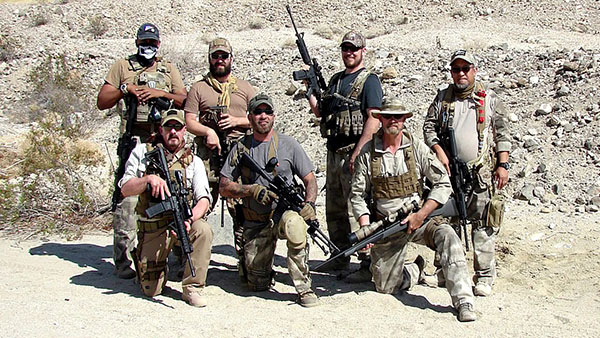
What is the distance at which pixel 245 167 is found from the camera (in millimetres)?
5652

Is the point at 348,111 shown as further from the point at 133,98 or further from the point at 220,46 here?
the point at 133,98

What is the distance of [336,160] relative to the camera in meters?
6.11

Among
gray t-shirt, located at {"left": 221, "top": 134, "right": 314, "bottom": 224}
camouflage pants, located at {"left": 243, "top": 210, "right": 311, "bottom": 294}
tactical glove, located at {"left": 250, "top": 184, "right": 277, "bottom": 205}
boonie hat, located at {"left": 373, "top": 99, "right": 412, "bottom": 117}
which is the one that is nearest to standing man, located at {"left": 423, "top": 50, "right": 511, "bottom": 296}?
boonie hat, located at {"left": 373, "top": 99, "right": 412, "bottom": 117}

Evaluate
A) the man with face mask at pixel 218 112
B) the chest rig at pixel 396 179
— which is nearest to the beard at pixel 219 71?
the man with face mask at pixel 218 112

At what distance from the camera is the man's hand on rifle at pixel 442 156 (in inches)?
222

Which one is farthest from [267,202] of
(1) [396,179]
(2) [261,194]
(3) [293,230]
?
(1) [396,179]

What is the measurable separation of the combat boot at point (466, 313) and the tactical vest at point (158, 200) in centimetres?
242

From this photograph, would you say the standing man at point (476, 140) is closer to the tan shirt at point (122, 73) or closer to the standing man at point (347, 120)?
the standing man at point (347, 120)

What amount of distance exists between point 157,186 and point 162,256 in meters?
0.68

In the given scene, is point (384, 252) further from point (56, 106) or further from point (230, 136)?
point (56, 106)

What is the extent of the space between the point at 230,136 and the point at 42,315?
2.29m

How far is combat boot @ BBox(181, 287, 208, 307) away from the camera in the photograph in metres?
5.32

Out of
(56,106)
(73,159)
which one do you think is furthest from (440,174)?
(56,106)

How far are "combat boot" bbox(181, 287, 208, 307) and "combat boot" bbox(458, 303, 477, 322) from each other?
204 cm
